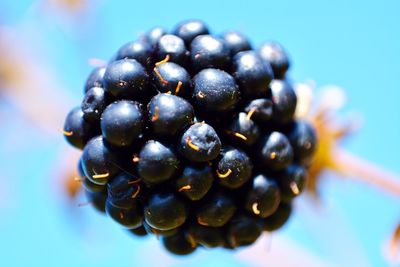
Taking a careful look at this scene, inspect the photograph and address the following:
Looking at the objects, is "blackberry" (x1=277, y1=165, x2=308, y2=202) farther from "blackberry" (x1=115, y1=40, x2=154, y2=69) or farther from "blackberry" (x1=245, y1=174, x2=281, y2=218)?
"blackberry" (x1=115, y1=40, x2=154, y2=69)

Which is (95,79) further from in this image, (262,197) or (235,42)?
(262,197)

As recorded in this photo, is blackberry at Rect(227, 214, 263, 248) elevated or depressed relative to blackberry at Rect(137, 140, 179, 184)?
depressed

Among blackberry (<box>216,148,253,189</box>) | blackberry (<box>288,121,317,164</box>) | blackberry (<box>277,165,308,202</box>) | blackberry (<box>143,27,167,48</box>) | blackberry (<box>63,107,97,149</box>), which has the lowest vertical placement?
blackberry (<box>277,165,308,202</box>)

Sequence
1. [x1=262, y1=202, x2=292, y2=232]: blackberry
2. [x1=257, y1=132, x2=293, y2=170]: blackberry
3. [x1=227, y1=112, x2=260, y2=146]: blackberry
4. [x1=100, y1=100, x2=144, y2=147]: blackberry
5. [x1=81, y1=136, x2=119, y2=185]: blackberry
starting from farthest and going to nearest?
[x1=262, y1=202, x2=292, y2=232]: blackberry
[x1=257, y1=132, x2=293, y2=170]: blackberry
[x1=227, y1=112, x2=260, y2=146]: blackberry
[x1=81, y1=136, x2=119, y2=185]: blackberry
[x1=100, y1=100, x2=144, y2=147]: blackberry

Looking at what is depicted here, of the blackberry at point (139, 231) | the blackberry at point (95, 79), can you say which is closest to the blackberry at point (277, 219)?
the blackberry at point (139, 231)

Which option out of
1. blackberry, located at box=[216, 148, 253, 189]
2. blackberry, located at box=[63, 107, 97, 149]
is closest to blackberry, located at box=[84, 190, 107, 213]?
blackberry, located at box=[63, 107, 97, 149]

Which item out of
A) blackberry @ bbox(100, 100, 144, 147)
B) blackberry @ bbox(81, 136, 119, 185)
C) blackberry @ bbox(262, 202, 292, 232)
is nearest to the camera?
blackberry @ bbox(100, 100, 144, 147)

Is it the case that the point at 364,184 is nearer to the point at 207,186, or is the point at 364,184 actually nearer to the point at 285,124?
the point at 285,124

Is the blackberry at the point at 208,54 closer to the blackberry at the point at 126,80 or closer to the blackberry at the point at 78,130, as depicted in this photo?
the blackberry at the point at 126,80

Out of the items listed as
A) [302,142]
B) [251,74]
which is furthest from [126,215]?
[302,142]
